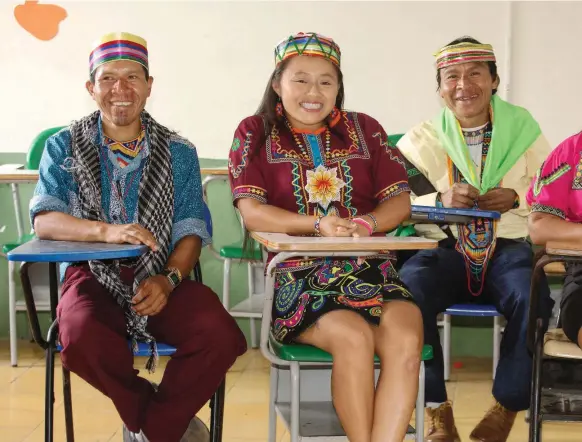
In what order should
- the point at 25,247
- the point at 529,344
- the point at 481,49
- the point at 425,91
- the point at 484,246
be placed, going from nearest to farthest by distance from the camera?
the point at 25,247, the point at 529,344, the point at 484,246, the point at 481,49, the point at 425,91

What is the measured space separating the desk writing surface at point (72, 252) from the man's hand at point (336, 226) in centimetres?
54

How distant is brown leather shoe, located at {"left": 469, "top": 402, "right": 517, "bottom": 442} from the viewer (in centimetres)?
328

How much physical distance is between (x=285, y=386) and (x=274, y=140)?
2.59 ft

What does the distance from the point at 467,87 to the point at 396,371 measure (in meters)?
1.46

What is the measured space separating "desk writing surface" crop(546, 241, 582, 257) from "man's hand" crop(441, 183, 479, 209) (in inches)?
28.5

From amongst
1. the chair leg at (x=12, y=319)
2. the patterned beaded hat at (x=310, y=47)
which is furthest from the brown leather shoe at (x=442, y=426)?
the chair leg at (x=12, y=319)

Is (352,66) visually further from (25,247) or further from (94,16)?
(25,247)

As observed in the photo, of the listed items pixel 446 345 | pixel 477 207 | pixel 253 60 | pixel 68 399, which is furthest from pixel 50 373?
pixel 253 60

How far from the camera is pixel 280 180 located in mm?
2967

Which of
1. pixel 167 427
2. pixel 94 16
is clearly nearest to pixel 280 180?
pixel 167 427

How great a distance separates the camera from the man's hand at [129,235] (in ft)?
8.43

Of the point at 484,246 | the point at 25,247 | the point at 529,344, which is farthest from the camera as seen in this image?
the point at 484,246

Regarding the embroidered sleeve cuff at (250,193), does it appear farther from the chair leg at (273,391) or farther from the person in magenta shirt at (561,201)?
the person in magenta shirt at (561,201)

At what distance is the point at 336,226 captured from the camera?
9.01 feet
